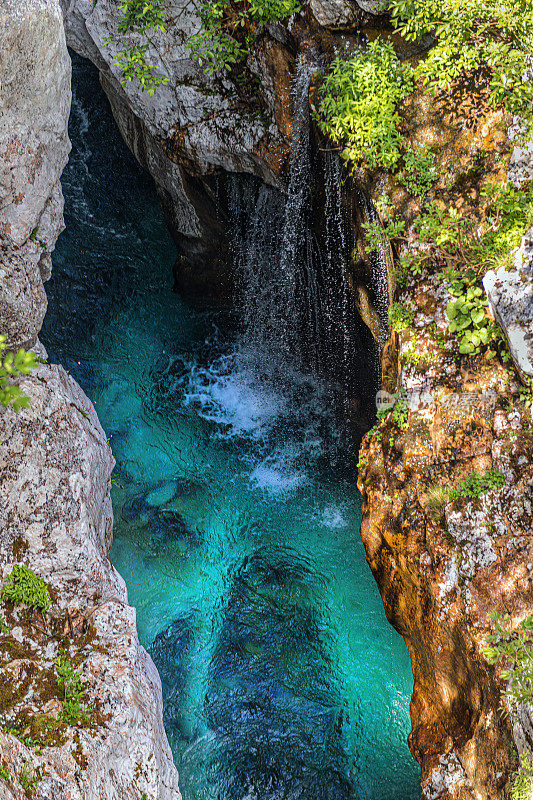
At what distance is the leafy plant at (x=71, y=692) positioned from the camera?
12.8ft

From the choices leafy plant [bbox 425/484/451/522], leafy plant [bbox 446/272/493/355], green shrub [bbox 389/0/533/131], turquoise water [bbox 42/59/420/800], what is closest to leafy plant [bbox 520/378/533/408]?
leafy plant [bbox 446/272/493/355]

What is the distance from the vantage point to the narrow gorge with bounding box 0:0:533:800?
4152mm

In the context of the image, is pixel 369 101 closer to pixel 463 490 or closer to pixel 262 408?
pixel 463 490

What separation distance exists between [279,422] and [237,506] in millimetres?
1683

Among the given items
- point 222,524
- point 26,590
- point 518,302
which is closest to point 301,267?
point 222,524

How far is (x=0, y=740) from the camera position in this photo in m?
3.67

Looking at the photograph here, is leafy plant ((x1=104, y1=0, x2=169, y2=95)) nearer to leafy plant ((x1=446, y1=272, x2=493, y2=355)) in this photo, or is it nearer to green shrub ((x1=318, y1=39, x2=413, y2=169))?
green shrub ((x1=318, y1=39, x2=413, y2=169))

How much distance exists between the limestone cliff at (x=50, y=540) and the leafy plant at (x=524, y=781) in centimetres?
262

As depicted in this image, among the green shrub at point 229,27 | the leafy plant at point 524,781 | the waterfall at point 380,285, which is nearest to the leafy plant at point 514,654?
the leafy plant at point 524,781

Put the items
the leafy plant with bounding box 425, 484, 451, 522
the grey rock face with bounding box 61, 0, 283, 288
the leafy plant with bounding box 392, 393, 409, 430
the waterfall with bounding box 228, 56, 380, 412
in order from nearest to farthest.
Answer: the leafy plant with bounding box 425, 484, 451, 522 < the leafy plant with bounding box 392, 393, 409, 430 < the grey rock face with bounding box 61, 0, 283, 288 < the waterfall with bounding box 228, 56, 380, 412

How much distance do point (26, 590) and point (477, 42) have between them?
259 inches

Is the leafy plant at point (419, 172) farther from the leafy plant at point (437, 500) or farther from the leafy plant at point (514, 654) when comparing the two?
the leafy plant at point (514, 654)

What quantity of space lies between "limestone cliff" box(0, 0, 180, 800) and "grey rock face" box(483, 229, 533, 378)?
159 inches

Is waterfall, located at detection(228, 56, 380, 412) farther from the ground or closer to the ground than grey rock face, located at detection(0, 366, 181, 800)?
farther from the ground
